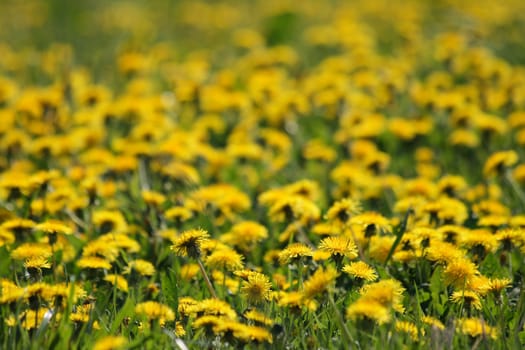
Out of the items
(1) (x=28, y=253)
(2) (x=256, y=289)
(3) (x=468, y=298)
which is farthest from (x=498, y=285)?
(1) (x=28, y=253)

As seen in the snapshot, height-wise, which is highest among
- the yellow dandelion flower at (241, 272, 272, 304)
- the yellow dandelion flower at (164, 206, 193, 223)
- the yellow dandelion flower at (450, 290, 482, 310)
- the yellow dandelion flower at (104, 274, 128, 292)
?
the yellow dandelion flower at (241, 272, 272, 304)

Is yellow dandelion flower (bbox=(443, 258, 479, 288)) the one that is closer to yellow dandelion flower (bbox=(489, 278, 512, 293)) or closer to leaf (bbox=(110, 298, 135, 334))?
Result: yellow dandelion flower (bbox=(489, 278, 512, 293))

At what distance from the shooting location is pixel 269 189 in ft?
12.4

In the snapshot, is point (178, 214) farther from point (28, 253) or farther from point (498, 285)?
point (498, 285)

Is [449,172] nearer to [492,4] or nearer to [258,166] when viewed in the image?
[258,166]

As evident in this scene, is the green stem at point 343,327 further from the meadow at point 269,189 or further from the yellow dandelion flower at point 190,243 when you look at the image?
the yellow dandelion flower at point 190,243

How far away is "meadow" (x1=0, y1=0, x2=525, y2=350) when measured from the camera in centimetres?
207

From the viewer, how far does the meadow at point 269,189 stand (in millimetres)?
2070

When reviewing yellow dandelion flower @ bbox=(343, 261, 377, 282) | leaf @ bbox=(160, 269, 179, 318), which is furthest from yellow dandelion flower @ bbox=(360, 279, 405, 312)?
leaf @ bbox=(160, 269, 179, 318)

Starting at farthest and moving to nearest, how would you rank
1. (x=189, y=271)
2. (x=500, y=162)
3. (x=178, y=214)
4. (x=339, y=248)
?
(x=500, y=162), (x=178, y=214), (x=189, y=271), (x=339, y=248)

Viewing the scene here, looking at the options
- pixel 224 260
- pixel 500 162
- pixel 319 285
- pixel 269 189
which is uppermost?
pixel 319 285

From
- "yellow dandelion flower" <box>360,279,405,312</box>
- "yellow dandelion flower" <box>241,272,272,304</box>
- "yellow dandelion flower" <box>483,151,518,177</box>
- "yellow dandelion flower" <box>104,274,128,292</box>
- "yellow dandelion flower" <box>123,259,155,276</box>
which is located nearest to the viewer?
"yellow dandelion flower" <box>360,279,405,312</box>

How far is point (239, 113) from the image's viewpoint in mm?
4996

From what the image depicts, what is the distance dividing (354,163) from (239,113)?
1298 millimetres
